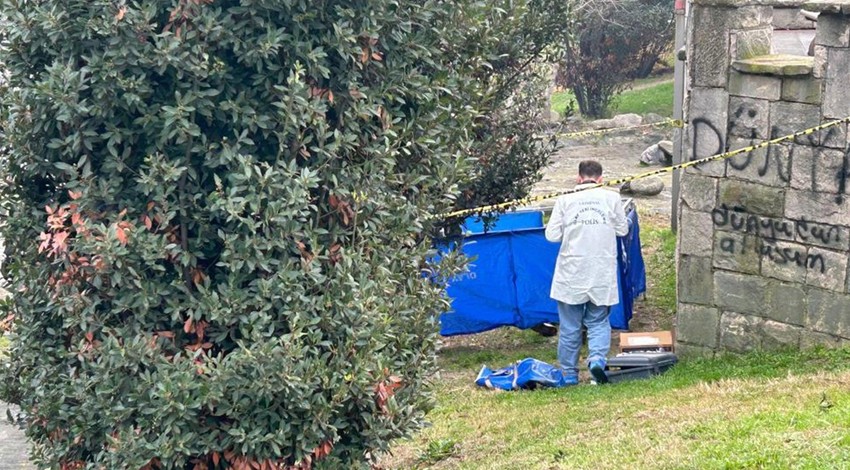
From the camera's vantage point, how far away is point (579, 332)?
30.1 feet

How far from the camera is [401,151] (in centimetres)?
508

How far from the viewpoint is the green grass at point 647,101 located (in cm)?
2361

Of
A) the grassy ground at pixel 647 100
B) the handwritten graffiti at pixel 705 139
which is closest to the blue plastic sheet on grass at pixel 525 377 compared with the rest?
the handwritten graffiti at pixel 705 139

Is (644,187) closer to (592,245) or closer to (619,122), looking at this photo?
(619,122)

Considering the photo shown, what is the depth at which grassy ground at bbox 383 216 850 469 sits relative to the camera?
5.83 meters

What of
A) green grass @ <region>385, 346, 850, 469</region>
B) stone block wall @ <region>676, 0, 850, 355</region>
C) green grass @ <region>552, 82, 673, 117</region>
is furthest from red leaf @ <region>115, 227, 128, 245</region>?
green grass @ <region>552, 82, 673, 117</region>

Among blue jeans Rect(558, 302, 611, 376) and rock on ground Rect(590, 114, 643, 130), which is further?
rock on ground Rect(590, 114, 643, 130)

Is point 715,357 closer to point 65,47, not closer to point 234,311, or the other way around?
point 234,311

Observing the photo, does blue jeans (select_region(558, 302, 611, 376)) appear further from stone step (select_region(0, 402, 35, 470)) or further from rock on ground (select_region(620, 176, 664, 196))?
rock on ground (select_region(620, 176, 664, 196))

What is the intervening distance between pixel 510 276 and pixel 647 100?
1442cm

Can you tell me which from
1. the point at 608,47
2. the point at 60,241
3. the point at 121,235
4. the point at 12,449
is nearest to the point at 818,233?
the point at 121,235

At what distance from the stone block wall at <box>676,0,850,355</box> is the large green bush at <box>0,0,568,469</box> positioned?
13.1 ft

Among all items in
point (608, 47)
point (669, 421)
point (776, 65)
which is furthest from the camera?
point (608, 47)

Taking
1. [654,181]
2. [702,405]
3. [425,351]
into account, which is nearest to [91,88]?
[425,351]
